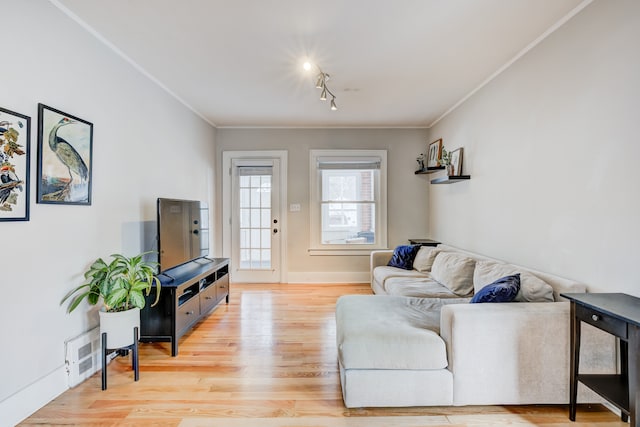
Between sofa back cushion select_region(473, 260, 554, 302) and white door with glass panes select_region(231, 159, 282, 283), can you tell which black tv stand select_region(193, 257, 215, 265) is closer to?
white door with glass panes select_region(231, 159, 282, 283)

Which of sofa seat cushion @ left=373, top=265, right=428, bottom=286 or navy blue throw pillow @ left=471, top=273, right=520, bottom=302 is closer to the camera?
navy blue throw pillow @ left=471, top=273, right=520, bottom=302

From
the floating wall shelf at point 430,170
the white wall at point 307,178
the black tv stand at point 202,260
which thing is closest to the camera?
the black tv stand at point 202,260

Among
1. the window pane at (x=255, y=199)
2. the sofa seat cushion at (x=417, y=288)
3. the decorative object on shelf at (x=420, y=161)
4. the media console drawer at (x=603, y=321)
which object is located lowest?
the sofa seat cushion at (x=417, y=288)

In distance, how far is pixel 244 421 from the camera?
1833mm

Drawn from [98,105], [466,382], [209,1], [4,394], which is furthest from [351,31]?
[4,394]

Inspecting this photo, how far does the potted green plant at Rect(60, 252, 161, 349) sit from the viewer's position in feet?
7.06

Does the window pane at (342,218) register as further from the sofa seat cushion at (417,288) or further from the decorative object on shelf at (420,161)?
the sofa seat cushion at (417,288)

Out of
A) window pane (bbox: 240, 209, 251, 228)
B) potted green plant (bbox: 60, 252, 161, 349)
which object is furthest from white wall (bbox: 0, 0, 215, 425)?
window pane (bbox: 240, 209, 251, 228)

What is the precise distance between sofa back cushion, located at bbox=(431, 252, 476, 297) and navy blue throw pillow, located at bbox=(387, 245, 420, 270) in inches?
25.8

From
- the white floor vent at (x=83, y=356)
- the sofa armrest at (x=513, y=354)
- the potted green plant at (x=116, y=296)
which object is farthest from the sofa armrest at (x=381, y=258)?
the white floor vent at (x=83, y=356)

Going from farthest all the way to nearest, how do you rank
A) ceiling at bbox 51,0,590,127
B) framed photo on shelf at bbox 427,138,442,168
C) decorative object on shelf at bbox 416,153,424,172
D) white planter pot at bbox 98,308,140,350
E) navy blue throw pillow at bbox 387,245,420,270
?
decorative object on shelf at bbox 416,153,424,172 < framed photo on shelf at bbox 427,138,442,168 < navy blue throw pillow at bbox 387,245,420,270 < white planter pot at bbox 98,308,140,350 < ceiling at bbox 51,0,590,127

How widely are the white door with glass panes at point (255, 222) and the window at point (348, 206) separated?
0.64 meters

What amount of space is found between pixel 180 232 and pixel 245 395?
5.72ft

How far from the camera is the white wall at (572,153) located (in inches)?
69.7
